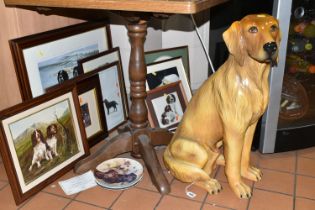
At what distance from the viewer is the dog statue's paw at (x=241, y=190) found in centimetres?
124

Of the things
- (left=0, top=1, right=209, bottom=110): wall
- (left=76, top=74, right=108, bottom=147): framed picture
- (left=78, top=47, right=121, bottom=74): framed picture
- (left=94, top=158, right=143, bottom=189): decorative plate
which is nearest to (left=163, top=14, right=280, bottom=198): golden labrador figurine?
(left=94, top=158, right=143, bottom=189): decorative plate

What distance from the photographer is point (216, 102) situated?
118cm

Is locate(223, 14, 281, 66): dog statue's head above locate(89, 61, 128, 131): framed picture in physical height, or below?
above

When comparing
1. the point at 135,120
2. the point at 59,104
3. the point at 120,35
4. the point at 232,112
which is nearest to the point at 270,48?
the point at 232,112

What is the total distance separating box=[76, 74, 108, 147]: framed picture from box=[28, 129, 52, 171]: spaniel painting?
0.23m

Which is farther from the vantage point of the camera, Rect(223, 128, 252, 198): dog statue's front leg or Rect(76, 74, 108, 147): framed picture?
Rect(76, 74, 108, 147): framed picture

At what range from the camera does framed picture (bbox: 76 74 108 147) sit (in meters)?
1.52

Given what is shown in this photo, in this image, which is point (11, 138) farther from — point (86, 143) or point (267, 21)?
point (267, 21)

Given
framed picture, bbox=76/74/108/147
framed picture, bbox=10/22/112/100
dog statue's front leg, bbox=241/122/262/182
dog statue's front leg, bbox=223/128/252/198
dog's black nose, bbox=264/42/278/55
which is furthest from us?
framed picture, bbox=76/74/108/147

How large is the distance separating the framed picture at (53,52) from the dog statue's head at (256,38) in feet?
2.43

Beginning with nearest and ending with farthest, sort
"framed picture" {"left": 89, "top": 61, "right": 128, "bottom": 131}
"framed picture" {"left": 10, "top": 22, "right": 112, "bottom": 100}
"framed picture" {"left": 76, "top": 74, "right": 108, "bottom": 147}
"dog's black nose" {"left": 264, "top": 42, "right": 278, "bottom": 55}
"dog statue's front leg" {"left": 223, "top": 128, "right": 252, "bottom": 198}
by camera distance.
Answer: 1. "dog's black nose" {"left": 264, "top": 42, "right": 278, "bottom": 55}
2. "dog statue's front leg" {"left": 223, "top": 128, "right": 252, "bottom": 198}
3. "framed picture" {"left": 10, "top": 22, "right": 112, "bottom": 100}
4. "framed picture" {"left": 76, "top": 74, "right": 108, "bottom": 147}
5. "framed picture" {"left": 89, "top": 61, "right": 128, "bottom": 131}

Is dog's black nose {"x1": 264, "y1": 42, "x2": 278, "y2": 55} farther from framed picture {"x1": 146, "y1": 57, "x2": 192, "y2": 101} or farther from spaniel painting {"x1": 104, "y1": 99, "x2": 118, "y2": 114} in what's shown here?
spaniel painting {"x1": 104, "y1": 99, "x2": 118, "y2": 114}

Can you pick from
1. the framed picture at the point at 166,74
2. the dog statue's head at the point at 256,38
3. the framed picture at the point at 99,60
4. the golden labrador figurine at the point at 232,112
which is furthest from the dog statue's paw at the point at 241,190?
the framed picture at the point at 99,60

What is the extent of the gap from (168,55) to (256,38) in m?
0.77
